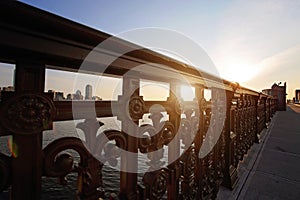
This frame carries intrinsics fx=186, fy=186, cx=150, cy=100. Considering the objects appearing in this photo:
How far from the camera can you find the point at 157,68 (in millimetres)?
844

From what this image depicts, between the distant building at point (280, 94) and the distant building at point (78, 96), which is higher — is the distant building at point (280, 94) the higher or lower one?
the higher one

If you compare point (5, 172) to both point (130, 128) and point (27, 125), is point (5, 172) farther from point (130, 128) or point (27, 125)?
point (130, 128)

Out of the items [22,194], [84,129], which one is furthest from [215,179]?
[22,194]

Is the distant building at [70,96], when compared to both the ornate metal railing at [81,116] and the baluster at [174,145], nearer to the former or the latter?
the ornate metal railing at [81,116]

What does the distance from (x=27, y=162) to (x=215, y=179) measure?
1734 mm

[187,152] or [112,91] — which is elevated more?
[112,91]

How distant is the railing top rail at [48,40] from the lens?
1.30 ft

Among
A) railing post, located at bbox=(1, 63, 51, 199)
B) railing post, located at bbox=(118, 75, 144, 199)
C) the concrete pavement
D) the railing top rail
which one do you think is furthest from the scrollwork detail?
the concrete pavement

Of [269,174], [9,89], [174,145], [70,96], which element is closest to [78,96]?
[70,96]

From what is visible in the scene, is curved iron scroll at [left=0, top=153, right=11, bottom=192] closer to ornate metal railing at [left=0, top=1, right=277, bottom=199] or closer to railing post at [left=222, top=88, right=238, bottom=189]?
ornate metal railing at [left=0, top=1, right=277, bottom=199]

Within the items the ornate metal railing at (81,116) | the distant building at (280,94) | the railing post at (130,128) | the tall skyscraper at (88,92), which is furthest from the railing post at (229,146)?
the distant building at (280,94)

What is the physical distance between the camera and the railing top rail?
397mm

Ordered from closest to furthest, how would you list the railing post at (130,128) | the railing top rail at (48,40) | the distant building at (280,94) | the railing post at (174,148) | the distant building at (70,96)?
the railing top rail at (48,40) < the distant building at (70,96) < the railing post at (130,128) < the railing post at (174,148) < the distant building at (280,94)

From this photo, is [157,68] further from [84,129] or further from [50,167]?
[50,167]
